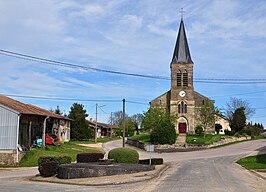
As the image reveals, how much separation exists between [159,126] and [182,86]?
67.4 feet

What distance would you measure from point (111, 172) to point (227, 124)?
60922 mm

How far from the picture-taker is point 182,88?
71.2 m

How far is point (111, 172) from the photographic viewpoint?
2181cm

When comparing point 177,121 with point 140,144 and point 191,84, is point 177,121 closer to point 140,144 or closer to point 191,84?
point 191,84

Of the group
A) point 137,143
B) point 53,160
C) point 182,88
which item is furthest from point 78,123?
point 53,160

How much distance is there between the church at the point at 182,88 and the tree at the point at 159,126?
277 inches

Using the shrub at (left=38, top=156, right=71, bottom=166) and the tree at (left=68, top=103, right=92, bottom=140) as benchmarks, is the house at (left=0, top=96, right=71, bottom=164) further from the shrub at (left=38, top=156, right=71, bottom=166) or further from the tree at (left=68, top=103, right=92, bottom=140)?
the tree at (left=68, top=103, right=92, bottom=140)

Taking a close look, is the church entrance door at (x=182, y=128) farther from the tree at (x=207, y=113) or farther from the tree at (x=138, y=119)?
the tree at (x=138, y=119)

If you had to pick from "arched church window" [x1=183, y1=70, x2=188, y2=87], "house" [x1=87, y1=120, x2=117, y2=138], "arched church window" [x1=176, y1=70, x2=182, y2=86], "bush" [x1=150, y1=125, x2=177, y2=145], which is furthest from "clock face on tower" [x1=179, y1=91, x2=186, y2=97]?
"house" [x1=87, y1=120, x2=117, y2=138]

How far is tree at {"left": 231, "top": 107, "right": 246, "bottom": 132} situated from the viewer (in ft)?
241

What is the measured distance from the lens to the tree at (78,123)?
6619 cm

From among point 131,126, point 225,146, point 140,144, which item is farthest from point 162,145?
point 131,126

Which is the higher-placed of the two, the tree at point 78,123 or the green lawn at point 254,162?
the tree at point 78,123

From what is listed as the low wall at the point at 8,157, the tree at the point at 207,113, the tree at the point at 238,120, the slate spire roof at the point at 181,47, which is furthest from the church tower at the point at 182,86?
the low wall at the point at 8,157
